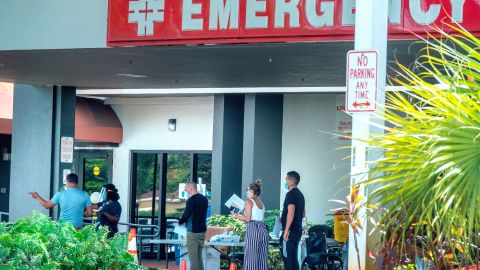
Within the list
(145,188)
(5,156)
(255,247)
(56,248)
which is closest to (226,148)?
(145,188)

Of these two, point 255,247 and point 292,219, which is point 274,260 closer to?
point 255,247

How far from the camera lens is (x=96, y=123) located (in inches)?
878

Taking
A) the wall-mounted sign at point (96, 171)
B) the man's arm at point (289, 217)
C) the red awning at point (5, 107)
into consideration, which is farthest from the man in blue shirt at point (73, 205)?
the red awning at point (5, 107)

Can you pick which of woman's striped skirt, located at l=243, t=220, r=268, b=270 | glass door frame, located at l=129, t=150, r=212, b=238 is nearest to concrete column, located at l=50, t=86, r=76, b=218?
glass door frame, located at l=129, t=150, r=212, b=238

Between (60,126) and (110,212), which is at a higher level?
(60,126)

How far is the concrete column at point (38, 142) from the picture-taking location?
1878 centimetres

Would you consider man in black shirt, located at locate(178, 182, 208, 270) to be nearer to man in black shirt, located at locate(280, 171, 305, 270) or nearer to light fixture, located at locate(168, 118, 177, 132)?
man in black shirt, located at locate(280, 171, 305, 270)

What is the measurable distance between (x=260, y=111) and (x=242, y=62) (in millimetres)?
5923

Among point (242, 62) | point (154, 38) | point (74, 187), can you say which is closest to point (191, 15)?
point (154, 38)

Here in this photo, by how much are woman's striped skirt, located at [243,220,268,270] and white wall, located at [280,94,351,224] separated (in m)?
5.62

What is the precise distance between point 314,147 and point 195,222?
231 inches

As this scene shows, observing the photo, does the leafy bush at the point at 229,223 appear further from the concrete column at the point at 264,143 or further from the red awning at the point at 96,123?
the red awning at the point at 96,123

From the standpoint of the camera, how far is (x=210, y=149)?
2183 cm

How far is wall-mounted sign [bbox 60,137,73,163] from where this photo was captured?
18.8m
